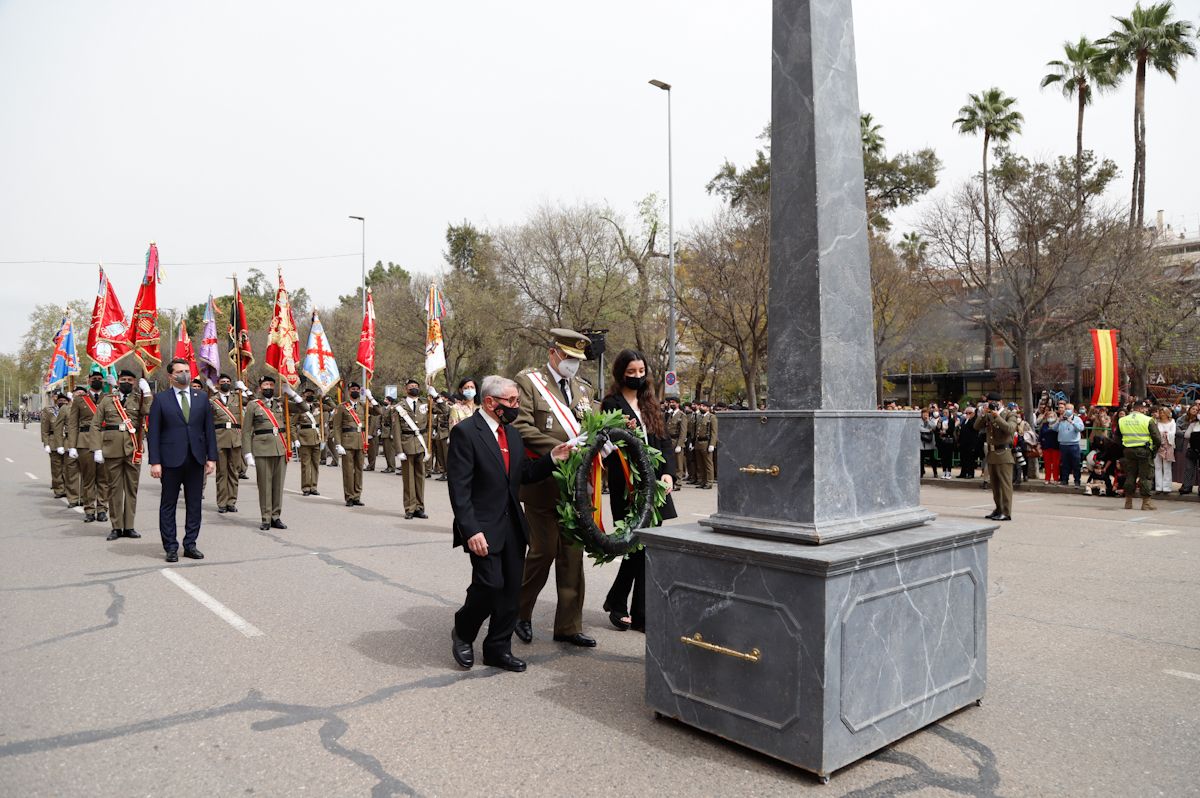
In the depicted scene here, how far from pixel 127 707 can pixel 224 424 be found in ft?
34.8

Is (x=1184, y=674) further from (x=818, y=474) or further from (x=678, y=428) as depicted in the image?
(x=678, y=428)

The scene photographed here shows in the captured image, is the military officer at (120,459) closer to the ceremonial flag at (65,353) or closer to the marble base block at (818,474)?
the marble base block at (818,474)

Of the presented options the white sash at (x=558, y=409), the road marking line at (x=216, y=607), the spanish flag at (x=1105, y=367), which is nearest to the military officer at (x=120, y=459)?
the road marking line at (x=216, y=607)

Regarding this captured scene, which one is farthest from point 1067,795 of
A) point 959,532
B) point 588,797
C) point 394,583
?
point 394,583

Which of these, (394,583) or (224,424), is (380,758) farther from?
(224,424)

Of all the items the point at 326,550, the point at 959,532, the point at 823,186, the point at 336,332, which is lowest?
the point at 326,550

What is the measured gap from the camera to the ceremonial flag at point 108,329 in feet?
45.7

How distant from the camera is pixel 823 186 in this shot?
4.14 meters

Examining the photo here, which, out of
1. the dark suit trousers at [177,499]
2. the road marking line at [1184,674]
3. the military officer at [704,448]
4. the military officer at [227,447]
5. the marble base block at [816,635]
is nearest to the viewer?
the marble base block at [816,635]

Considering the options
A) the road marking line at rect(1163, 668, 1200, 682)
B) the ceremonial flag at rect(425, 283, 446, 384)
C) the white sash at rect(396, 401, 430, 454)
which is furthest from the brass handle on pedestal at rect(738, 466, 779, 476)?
the ceremonial flag at rect(425, 283, 446, 384)

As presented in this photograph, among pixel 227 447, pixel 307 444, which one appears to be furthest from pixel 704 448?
pixel 227 447

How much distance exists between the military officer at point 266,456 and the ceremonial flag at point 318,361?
A: 519cm

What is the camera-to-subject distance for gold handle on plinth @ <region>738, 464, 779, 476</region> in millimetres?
3881

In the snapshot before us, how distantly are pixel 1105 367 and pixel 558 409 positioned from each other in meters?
15.5
